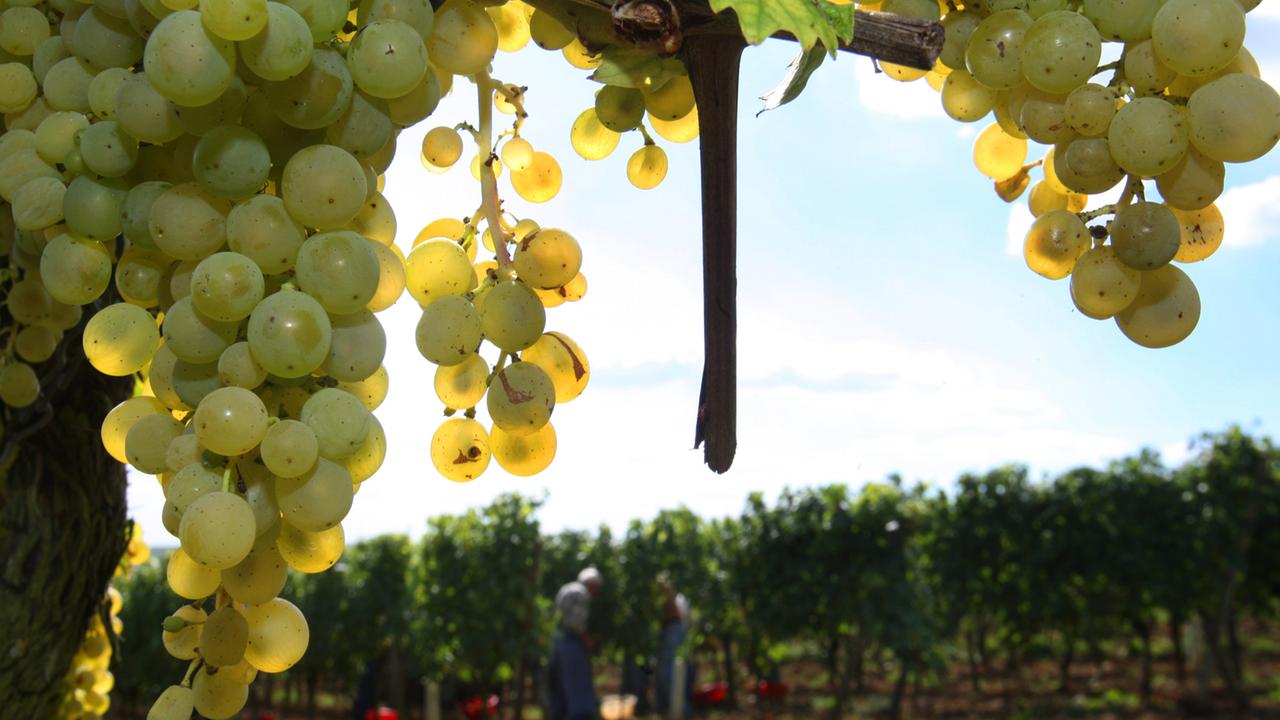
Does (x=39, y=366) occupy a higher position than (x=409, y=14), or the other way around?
(x=409, y=14)

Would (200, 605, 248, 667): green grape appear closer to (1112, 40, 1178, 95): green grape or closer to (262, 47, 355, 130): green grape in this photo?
(262, 47, 355, 130): green grape

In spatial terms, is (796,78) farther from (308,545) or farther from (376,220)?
(308,545)

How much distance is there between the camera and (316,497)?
641 millimetres

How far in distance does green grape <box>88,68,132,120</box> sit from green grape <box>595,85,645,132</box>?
0.37 metres

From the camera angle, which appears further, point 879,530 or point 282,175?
point 879,530

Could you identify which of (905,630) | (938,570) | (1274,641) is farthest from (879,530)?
(1274,641)

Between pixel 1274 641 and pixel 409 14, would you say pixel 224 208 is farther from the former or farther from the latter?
pixel 1274 641

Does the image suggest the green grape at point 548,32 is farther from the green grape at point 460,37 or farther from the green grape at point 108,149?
the green grape at point 108,149

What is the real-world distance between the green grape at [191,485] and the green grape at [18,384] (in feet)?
1.72

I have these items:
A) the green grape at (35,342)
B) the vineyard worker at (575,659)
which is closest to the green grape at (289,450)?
the green grape at (35,342)

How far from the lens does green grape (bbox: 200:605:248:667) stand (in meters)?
0.66

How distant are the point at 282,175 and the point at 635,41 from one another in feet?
0.87

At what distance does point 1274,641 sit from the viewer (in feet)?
46.1

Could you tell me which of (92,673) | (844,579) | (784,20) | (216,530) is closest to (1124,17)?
(784,20)
